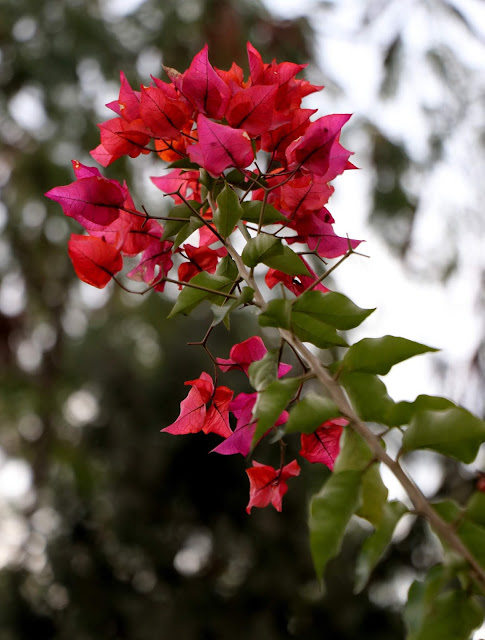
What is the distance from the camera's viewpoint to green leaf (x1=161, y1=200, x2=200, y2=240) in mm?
424

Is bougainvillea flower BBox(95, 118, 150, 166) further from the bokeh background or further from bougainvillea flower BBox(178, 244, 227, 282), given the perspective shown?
the bokeh background

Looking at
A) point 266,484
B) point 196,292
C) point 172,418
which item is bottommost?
point 172,418

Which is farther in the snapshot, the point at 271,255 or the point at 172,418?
the point at 172,418

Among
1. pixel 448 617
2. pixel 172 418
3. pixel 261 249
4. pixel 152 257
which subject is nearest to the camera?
pixel 448 617

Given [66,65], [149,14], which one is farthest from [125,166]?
[149,14]

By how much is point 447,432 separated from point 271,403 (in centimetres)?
8

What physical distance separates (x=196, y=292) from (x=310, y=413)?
0.12 metres

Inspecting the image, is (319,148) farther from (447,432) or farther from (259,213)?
(447,432)

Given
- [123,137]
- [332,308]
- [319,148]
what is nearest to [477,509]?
[332,308]

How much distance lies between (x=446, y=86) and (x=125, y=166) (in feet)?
5.87

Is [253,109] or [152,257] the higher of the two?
[253,109]

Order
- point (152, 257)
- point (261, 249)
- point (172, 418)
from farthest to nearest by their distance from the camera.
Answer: point (172, 418)
point (152, 257)
point (261, 249)

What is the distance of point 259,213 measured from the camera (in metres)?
0.41

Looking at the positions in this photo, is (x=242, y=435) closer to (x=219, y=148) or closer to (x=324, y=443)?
(x=324, y=443)
